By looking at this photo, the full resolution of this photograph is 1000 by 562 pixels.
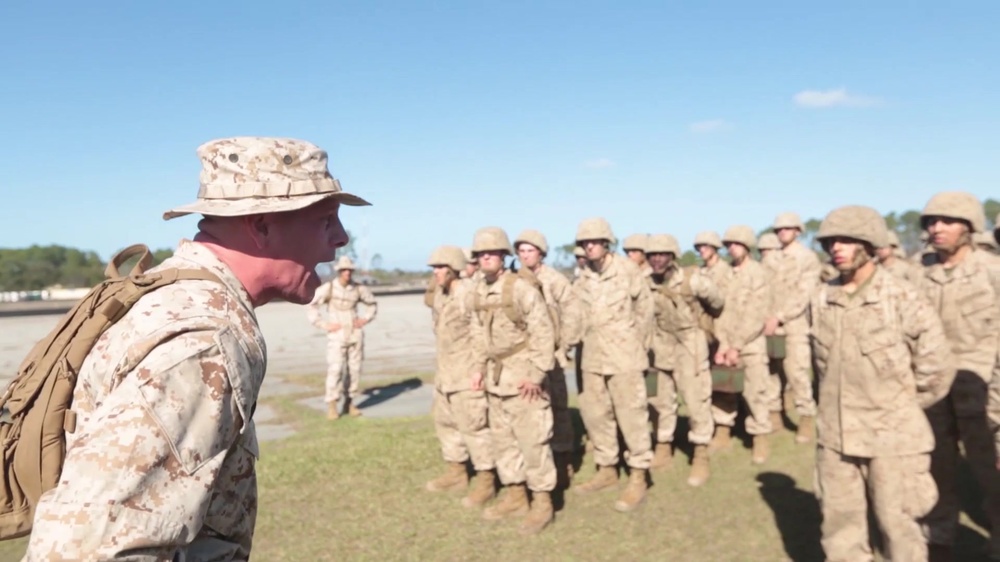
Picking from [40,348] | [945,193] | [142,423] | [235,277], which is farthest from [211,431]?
[945,193]

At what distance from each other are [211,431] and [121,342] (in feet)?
0.92

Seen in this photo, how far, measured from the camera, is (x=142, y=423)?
4.07 ft

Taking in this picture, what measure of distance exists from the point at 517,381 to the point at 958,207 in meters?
3.44

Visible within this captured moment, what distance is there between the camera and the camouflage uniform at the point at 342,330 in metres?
9.71

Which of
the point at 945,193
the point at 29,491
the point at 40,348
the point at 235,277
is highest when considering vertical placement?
the point at 945,193

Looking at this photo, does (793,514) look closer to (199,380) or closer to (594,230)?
(594,230)

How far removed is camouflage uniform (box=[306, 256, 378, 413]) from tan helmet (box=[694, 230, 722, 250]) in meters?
4.58

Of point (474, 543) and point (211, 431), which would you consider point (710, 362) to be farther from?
point (211, 431)

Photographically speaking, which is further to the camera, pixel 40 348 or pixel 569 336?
pixel 569 336

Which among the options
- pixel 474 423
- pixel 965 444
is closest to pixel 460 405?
pixel 474 423

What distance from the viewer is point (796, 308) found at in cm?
859

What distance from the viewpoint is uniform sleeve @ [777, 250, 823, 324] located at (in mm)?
8562

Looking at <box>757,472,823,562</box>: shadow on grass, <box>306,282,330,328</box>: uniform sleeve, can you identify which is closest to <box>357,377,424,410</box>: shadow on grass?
<box>306,282,330,328</box>: uniform sleeve

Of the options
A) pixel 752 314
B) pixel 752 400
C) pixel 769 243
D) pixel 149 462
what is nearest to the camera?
pixel 149 462
